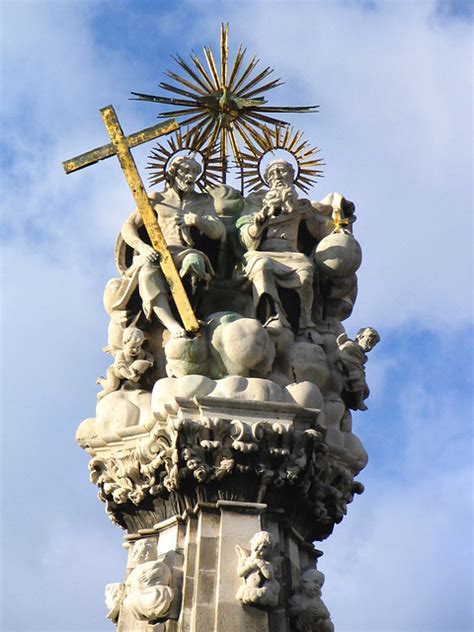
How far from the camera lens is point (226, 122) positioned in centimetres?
1900

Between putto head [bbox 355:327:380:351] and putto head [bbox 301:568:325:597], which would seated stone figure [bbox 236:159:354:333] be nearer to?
putto head [bbox 355:327:380:351]

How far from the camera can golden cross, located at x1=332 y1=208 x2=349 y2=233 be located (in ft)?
58.9

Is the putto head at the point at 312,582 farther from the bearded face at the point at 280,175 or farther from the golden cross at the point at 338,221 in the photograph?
the bearded face at the point at 280,175

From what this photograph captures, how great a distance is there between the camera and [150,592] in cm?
1443

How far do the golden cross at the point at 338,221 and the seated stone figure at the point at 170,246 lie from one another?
155 cm

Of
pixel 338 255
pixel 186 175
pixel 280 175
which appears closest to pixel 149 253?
pixel 186 175

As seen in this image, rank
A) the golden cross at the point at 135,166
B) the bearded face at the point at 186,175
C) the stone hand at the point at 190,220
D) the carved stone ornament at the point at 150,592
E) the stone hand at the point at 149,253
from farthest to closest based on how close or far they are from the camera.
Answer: the bearded face at the point at 186,175
the stone hand at the point at 190,220
the stone hand at the point at 149,253
the golden cross at the point at 135,166
the carved stone ornament at the point at 150,592

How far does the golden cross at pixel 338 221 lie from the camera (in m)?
17.9

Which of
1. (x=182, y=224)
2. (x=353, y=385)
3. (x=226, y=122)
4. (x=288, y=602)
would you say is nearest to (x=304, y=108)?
(x=226, y=122)

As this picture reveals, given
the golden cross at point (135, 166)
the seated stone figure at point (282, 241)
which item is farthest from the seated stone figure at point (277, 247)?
the golden cross at point (135, 166)

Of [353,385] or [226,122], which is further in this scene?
[226,122]

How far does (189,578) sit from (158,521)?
1.23 m

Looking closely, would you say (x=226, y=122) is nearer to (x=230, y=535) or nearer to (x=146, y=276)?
(x=146, y=276)

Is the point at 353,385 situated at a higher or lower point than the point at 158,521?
higher
